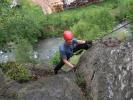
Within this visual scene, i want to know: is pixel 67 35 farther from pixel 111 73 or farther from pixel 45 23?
pixel 45 23

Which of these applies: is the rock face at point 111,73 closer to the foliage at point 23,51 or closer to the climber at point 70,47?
the climber at point 70,47

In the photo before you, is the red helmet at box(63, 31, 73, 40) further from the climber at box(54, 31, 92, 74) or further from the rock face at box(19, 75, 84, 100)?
the rock face at box(19, 75, 84, 100)

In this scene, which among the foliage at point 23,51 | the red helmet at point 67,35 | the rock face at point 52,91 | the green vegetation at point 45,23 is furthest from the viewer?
the foliage at point 23,51

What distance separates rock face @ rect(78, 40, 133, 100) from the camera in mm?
10584

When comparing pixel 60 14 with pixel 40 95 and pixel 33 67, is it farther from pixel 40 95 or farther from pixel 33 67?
pixel 40 95

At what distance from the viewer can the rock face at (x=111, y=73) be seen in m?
10.6

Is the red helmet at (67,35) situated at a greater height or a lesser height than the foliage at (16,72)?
greater

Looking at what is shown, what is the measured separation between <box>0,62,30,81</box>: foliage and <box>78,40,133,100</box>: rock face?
1962 millimetres

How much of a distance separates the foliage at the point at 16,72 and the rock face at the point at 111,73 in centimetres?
196

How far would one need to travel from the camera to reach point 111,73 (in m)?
11.0

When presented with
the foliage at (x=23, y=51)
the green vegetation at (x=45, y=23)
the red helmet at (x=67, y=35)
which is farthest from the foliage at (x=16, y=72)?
the foliage at (x=23, y=51)

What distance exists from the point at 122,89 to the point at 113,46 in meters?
1.51

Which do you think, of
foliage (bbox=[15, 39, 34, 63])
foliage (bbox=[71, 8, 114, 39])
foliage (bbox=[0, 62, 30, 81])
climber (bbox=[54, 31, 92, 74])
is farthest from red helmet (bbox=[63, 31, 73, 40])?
foliage (bbox=[71, 8, 114, 39])

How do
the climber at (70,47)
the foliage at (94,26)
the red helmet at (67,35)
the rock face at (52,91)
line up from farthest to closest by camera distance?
the foliage at (94,26) → the climber at (70,47) → the red helmet at (67,35) → the rock face at (52,91)
